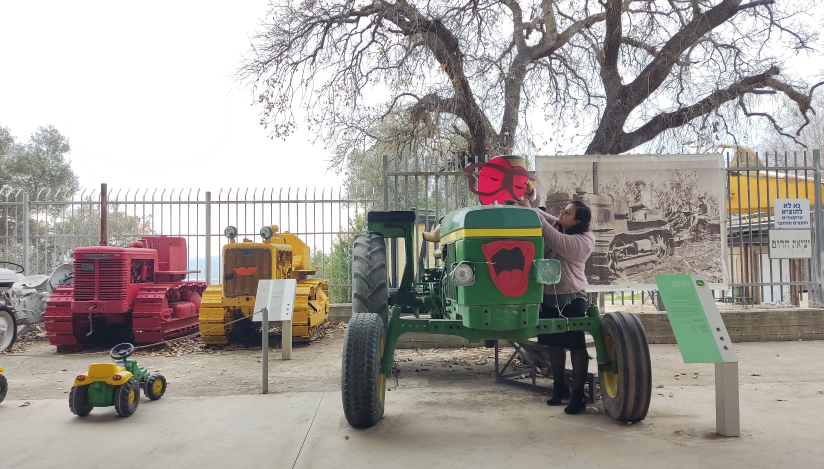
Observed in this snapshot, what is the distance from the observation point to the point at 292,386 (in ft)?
16.8

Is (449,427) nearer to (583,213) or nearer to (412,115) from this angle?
(583,213)

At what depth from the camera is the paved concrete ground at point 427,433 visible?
3107 mm

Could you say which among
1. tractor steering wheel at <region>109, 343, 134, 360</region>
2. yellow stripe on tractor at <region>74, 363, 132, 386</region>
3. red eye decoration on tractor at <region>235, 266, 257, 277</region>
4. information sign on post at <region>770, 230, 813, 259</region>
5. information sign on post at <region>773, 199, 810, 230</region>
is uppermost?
information sign on post at <region>773, 199, 810, 230</region>

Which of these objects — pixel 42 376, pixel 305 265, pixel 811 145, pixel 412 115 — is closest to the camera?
pixel 42 376

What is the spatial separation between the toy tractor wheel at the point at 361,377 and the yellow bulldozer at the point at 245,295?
3885mm

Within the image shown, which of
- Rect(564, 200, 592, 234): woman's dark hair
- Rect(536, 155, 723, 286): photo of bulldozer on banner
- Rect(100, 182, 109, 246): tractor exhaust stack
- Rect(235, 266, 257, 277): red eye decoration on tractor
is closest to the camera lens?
Rect(564, 200, 592, 234): woman's dark hair

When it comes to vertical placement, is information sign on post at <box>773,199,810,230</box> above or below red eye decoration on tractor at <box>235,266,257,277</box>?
above

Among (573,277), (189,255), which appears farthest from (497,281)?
(189,255)

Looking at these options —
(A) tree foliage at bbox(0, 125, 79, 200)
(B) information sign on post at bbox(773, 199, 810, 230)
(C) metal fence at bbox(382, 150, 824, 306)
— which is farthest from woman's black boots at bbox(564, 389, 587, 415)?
(A) tree foliage at bbox(0, 125, 79, 200)

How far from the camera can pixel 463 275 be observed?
11.3 feet

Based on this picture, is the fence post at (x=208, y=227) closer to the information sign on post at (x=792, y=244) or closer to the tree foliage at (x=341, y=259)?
the tree foliage at (x=341, y=259)

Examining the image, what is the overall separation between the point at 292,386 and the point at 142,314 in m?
3.60

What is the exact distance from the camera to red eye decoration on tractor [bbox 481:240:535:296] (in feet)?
11.4

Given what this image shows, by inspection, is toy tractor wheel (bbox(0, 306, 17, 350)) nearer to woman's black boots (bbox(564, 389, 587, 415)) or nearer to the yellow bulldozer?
the yellow bulldozer
